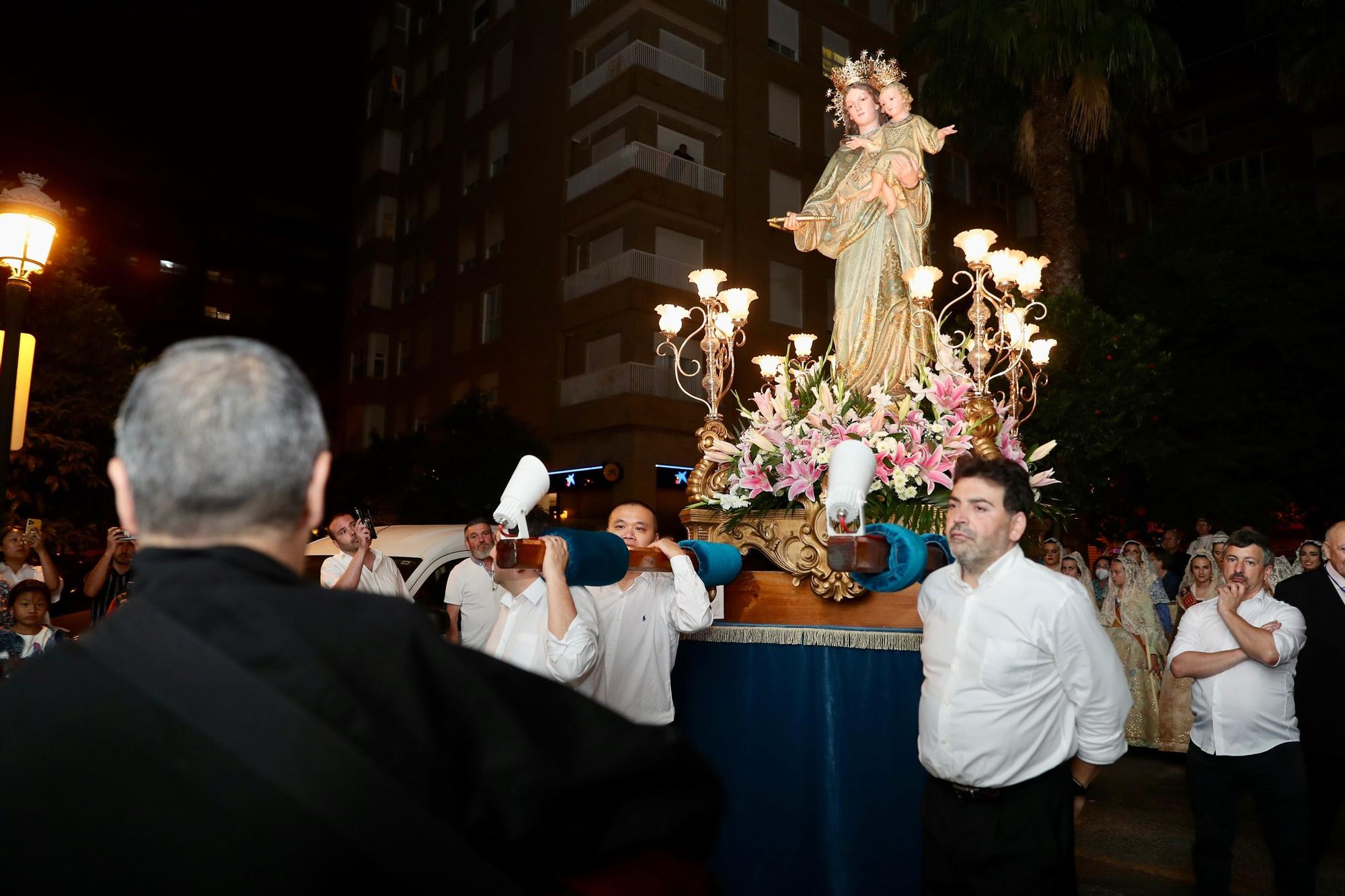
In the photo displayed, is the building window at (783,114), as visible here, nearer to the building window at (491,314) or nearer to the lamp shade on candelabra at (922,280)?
the building window at (491,314)

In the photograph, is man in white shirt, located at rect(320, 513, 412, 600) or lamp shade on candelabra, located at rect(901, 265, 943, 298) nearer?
lamp shade on candelabra, located at rect(901, 265, 943, 298)

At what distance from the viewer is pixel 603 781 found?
4.05ft

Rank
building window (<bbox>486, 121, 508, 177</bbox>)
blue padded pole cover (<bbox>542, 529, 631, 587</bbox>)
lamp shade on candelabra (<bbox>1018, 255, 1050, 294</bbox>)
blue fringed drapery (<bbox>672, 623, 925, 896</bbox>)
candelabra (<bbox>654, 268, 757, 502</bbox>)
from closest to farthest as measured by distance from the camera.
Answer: blue padded pole cover (<bbox>542, 529, 631, 587</bbox>)
blue fringed drapery (<bbox>672, 623, 925, 896</bbox>)
candelabra (<bbox>654, 268, 757, 502</bbox>)
lamp shade on candelabra (<bbox>1018, 255, 1050, 294</bbox>)
building window (<bbox>486, 121, 508, 177</bbox>)

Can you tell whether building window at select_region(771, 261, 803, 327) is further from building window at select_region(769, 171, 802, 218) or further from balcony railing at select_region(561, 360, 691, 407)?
balcony railing at select_region(561, 360, 691, 407)

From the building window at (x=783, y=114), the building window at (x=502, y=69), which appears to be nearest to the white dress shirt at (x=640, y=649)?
the building window at (x=783, y=114)

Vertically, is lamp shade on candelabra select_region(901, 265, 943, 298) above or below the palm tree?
below

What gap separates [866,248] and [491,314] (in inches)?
841

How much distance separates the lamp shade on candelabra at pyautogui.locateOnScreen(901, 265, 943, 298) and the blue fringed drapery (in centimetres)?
202

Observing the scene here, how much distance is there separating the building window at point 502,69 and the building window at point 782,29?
7.07 m

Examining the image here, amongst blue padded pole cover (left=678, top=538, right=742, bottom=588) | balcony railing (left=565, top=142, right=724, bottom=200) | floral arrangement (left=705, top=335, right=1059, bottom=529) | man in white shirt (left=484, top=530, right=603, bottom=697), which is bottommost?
man in white shirt (left=484, top=530, right=603, bottom=697)

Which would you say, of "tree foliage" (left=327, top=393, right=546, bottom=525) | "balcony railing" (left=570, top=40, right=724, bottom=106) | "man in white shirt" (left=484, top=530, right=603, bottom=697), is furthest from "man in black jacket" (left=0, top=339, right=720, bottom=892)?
"balcony railing" (left=570, top=40, right=724, bottom=106)

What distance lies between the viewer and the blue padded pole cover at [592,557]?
133 inches

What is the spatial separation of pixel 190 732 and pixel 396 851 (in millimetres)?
266

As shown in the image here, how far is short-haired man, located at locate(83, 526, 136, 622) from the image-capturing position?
6.84 metres
